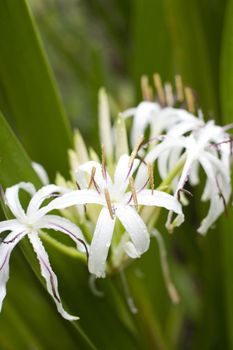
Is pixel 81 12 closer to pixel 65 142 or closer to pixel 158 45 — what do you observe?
pixel 158 45

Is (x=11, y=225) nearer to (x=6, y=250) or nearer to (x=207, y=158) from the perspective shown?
(x=6, y=250)

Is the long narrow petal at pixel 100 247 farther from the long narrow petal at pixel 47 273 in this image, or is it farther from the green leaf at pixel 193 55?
the green leaf at pixel 193 55

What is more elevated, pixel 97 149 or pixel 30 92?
pixel 30 92

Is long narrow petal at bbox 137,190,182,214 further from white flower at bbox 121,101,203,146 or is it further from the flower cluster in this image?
white flower at bbox 121,101,203,146

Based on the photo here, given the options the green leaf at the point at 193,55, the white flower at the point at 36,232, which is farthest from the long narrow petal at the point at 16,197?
the green leaf at the point at 193,55

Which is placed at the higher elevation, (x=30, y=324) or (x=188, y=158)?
(x=188, y=158)

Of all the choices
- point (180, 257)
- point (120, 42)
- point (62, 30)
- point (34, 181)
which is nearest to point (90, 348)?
point (34, 181)

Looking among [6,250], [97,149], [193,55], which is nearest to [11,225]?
[6,250]

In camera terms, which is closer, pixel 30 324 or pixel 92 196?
pixel 92 196
